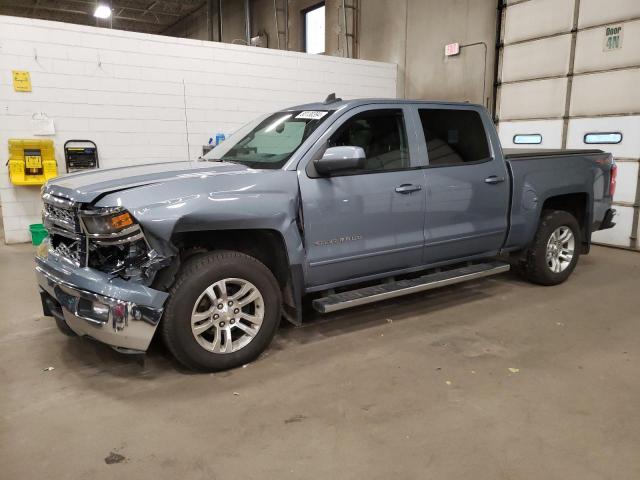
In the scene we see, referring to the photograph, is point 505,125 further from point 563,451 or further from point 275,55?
point 563,451

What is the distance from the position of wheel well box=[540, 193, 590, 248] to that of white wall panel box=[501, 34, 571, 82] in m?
3.31

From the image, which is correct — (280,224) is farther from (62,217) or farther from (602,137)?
(602,137)

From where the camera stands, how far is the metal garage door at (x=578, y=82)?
6.81m

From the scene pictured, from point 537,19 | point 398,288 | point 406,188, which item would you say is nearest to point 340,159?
point 406,188

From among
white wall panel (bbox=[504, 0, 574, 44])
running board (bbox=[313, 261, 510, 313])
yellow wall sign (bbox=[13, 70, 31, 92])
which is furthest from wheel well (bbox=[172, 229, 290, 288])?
white wall panel (bbox=[504, 0, 574, 44])

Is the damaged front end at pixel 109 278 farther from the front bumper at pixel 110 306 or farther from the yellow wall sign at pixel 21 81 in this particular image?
the yellow wall sign at pixel 21 81

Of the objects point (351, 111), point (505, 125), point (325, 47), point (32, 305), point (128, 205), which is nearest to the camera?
point (128, 205)

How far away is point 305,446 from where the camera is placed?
2.41m

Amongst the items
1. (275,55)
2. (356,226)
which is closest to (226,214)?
(356,226)

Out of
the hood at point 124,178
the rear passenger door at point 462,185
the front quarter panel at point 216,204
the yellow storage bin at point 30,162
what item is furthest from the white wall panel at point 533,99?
the yellow storage bin at point 30,162

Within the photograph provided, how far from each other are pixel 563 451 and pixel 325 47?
1118 centimetres

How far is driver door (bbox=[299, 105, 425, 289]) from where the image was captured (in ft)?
11.2

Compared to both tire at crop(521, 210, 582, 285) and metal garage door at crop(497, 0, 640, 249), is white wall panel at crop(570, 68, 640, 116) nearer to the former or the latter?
metal garage door at crop(497, 0, 640, 249)

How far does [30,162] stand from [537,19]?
773 centimetres
